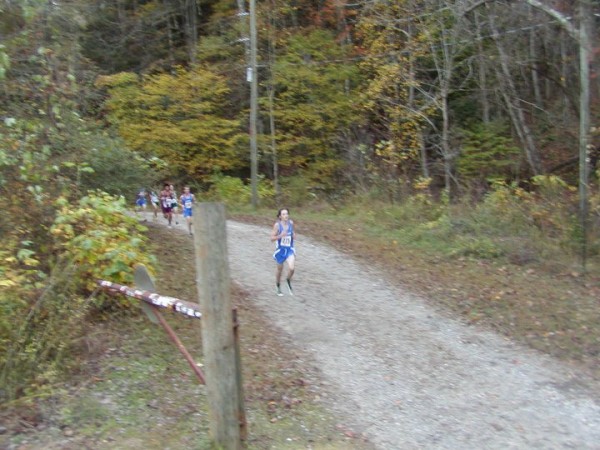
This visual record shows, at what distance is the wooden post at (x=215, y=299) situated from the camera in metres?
5.28

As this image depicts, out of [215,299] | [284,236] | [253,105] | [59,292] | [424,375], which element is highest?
[253,105]

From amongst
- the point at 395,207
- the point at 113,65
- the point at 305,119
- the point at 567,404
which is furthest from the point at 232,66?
the point at 567,404

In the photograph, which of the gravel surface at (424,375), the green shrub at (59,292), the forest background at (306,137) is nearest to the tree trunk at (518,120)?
the forest background at (306,137)

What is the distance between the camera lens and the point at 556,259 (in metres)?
13.5

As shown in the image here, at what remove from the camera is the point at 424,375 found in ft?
27.8

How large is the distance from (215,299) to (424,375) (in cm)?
421

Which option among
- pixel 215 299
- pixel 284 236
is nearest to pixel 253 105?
pixel 284 236

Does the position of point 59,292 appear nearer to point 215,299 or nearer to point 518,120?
point 215,299

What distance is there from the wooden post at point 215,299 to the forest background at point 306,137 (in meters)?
2.31

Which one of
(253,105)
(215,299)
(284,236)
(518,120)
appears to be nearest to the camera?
(215,299)

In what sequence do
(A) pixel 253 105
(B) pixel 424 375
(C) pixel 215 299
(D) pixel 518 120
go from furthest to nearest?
(D) pixel 518 120 → (A) pixel 253 105 → (B) pixel 424 375 → (C) pixel 215 299

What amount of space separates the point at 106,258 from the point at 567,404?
619cm

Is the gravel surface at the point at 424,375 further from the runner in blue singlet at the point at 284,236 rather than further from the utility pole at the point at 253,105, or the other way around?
the utility pole at the point at 253,105

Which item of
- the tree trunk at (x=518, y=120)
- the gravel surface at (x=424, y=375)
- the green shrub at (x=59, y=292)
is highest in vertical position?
the tree trunk at (x=518, y=120)
